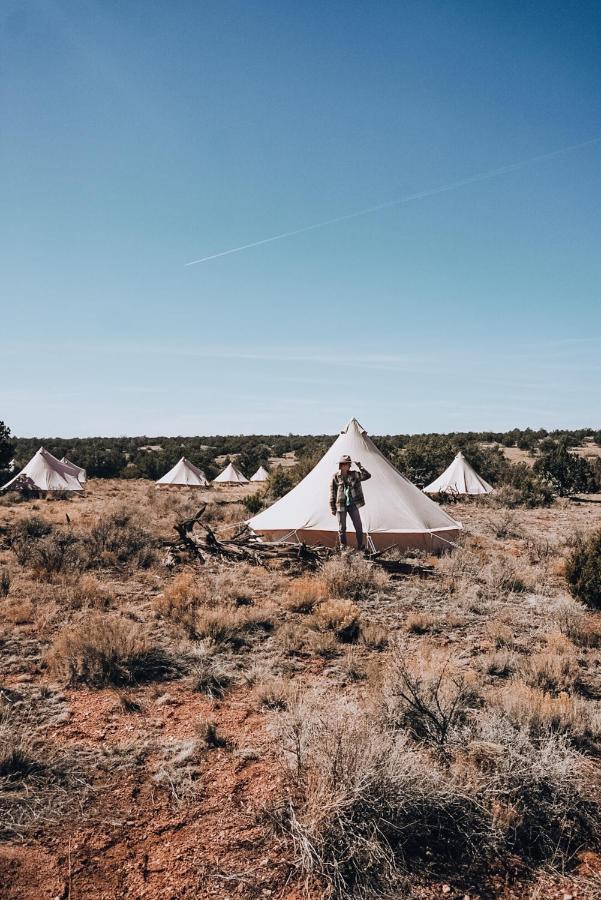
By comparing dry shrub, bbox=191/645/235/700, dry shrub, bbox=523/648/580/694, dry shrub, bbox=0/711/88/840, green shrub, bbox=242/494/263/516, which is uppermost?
green shrub, bbox=242/494/263/516

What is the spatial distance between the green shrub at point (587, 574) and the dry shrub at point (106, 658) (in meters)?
6.51

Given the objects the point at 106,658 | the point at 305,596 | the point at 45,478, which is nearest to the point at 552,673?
the point at 305,596

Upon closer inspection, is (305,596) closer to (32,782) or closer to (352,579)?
(352,579)

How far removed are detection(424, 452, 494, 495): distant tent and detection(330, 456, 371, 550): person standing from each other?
1199 centimetres

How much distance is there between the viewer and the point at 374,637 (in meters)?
6.79

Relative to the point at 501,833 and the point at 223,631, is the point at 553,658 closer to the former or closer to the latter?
the point at 501,833

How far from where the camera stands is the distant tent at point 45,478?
25.2 metres

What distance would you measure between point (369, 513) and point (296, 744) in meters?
8.12

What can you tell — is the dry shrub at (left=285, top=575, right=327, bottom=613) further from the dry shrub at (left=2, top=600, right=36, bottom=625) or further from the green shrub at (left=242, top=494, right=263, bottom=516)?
the green shrub at (left=242, top=494, right=263, bottom=516)

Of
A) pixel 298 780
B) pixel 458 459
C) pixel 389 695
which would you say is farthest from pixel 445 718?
pixel 458 459

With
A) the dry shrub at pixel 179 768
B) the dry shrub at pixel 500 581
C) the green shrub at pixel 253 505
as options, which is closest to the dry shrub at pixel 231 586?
the dry shrub at pixel 179 768

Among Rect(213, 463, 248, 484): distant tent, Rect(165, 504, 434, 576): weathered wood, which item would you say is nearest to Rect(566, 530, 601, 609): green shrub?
Rect(165, 504, 434, 576): weathered wood

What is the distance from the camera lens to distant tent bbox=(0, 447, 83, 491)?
82.6 ft

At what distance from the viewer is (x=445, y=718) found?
14.0ft
